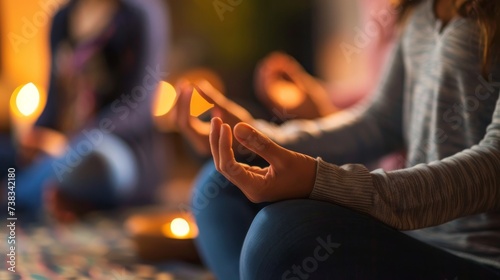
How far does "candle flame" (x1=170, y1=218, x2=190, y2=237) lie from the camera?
99cm

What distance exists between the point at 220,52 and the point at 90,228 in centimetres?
170

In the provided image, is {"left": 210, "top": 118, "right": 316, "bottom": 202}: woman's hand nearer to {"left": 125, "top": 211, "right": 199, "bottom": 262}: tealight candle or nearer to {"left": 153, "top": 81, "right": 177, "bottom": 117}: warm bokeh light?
{"left": 125, "top": 211, "right": 199, "bottom": 262}: tealight candle

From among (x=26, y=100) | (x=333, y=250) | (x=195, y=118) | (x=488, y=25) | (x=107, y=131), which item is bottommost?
(x=333, y=250)

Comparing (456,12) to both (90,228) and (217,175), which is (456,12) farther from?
(90,228)

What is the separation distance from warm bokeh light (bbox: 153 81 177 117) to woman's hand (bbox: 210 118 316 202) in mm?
873

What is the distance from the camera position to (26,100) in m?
1.35

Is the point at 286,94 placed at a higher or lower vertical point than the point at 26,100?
lower

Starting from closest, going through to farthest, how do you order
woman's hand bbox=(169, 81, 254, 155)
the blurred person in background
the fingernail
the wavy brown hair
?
the fingernail → the wavy brown hair → woman's hand bbox=(169, 81, 254, 155) → the blurred person in background

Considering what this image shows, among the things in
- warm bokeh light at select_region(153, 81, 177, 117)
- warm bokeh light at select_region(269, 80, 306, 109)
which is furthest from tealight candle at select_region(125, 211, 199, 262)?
warm bokeh light at select_region(153, 81, 177, 117)

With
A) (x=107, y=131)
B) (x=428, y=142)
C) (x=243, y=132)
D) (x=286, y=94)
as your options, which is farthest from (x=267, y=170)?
(x=107, y=131)

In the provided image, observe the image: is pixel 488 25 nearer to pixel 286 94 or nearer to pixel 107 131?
pixel 286 94

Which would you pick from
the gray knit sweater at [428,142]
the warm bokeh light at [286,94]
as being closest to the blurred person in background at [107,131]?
the warm bokeh light at [286,94]

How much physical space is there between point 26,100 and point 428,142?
927 mm

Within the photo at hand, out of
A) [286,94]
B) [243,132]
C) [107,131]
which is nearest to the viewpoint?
[243,132]
